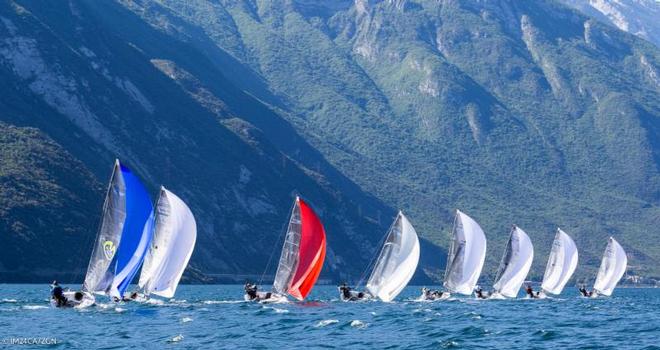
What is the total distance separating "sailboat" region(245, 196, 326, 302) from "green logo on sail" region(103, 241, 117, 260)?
15.9m

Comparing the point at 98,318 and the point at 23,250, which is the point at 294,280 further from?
the point at 23,250

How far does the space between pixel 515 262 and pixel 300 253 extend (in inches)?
1490

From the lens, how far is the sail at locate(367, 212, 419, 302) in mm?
110250

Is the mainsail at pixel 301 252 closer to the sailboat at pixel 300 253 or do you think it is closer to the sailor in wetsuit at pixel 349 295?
the sailboat at pixel 300 253

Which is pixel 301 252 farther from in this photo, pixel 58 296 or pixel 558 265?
pixel 558 265

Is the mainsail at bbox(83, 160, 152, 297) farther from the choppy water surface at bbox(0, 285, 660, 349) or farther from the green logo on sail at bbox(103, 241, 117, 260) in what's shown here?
the choppy water surface at bbox(0, 285, 660, 349)

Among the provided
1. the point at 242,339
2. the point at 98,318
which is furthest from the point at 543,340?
the point at 98,318

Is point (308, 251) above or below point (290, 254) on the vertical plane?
above

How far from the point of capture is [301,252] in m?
102

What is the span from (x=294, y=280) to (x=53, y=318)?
23828 millimetres

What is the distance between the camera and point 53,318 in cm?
8606

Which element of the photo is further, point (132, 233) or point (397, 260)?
point (397, 260)

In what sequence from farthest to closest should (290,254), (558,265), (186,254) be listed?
1. (558,265)
2. (290,254)
3. (186,254)

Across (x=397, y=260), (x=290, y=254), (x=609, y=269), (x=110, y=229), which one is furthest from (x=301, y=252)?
(x=609, y=269)
